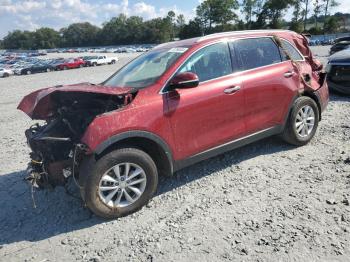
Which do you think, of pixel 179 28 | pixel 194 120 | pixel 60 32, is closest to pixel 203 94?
pixel 194 120

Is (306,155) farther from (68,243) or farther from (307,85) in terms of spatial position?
(68,243)

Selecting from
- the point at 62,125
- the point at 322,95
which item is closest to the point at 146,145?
the point at 62,125

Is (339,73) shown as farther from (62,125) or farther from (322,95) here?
(62,125)

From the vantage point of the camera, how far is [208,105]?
13.5 feet

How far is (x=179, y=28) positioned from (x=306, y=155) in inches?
4869

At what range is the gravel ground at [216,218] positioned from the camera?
10.2 feet

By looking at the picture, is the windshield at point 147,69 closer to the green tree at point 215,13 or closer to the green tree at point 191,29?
the green tree at point 191,29

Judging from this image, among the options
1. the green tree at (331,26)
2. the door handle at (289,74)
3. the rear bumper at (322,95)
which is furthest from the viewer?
the green tree at (331,26)

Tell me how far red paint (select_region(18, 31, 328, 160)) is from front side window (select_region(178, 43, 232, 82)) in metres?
0.08

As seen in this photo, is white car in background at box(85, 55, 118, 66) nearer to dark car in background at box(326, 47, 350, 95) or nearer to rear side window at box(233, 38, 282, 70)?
dark car in background at box(326, 47, 350, 95)

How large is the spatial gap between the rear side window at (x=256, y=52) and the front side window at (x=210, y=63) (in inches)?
8.2

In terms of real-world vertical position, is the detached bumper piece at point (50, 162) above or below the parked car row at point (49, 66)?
above

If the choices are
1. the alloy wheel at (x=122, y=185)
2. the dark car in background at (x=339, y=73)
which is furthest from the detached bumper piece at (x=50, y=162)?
the dark car in background at (x=339, y=73)

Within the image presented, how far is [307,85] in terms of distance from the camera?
5168mm
